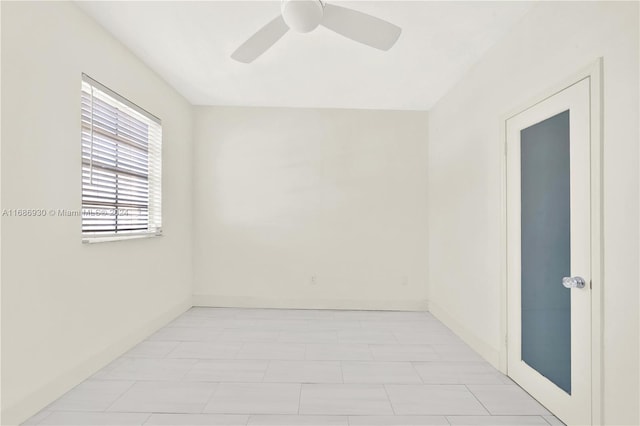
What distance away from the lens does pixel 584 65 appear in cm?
179

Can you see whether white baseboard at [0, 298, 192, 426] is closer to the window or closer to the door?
the window

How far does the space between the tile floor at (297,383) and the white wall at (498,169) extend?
51cm

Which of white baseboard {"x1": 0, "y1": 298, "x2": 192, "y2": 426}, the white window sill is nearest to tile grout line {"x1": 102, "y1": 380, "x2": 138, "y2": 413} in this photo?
white baseboard {"x1": 0, "y1": 298, "x2": 192, "y2": 426}

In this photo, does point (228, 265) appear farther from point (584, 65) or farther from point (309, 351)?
point (584, 65)

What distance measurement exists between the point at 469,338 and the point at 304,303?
80.7 inches

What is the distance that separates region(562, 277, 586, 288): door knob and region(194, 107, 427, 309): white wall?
256cm

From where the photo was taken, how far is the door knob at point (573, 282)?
1786 millimetres

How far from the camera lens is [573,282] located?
182 cm

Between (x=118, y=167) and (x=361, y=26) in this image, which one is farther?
(x=118, y=167)

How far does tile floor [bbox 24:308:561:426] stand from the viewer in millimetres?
1986

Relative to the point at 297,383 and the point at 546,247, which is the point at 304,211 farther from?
the point at 546,247

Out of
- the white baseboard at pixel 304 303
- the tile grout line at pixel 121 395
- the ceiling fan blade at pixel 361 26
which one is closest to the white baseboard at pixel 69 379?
the tile grout line at pixel 121 395

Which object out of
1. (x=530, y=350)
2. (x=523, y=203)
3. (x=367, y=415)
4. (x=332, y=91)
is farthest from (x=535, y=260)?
(x=332, y=91)

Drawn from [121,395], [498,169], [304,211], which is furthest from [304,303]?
[498,169]
